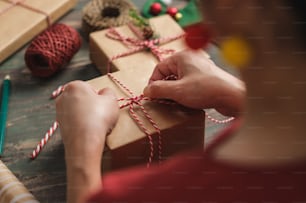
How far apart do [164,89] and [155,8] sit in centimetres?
30

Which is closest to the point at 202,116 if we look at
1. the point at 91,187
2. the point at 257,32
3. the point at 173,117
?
the point at 173,117

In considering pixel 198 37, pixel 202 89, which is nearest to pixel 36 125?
pixel 202 89

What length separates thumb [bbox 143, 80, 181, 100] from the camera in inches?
28.6

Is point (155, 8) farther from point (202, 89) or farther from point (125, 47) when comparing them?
point (202, 89)

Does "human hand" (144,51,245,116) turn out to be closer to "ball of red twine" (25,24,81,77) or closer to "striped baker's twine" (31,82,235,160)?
"striped baker's twine" (31,82,235,160)

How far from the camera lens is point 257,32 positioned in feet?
1.48

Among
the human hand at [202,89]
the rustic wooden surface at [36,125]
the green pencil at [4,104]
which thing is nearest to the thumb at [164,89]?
the human hand at [202,89]

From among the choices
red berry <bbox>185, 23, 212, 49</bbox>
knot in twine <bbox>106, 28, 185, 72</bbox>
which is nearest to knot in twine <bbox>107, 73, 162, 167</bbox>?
knot in twine <bbox>106, 28, 185, 72</bbox>

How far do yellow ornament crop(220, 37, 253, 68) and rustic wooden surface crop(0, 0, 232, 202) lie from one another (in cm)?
34

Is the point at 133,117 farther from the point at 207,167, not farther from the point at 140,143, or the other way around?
the point at 207,167

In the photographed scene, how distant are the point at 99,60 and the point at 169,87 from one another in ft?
0.67

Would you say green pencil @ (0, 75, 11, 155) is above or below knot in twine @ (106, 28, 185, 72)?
below

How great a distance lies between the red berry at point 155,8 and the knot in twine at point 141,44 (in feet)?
0.36

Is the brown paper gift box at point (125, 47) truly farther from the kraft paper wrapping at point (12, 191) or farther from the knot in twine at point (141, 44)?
the kraft paper wrapping at point (12, 191)
